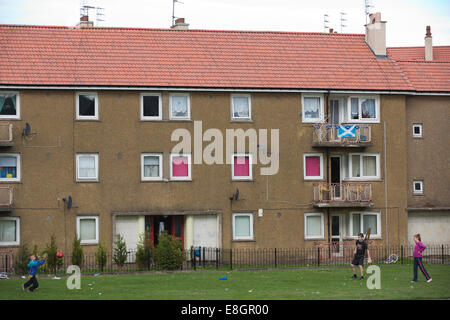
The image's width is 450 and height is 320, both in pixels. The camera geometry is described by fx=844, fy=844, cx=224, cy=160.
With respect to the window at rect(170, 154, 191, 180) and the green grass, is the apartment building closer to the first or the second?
the window at rect(170, 154, 191, 180)

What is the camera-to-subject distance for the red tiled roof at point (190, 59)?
3984 cm

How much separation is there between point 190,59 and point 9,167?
10252 mm

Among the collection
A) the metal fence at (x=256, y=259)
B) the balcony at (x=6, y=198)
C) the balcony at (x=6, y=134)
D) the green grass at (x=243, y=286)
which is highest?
the balcony at (x=6, y=134)

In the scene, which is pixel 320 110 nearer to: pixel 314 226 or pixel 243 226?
pixel 314 226

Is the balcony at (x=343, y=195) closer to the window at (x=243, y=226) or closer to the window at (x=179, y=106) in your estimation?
the window at (x=243, y=226)

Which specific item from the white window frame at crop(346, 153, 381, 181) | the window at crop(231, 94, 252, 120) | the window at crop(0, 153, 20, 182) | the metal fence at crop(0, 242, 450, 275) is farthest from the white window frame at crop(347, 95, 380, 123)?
the window at crop(0, 153, 20, 182)

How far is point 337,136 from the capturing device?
41.1 metres

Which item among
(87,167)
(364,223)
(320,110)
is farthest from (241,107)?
(364,223)

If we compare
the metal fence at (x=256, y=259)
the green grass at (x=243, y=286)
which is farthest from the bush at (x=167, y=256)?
the green grass at (x=243, y=286)

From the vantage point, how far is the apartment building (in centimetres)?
3900

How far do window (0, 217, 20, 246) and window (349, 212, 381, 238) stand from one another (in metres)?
16.1

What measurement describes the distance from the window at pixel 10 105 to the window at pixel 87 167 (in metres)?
3.49

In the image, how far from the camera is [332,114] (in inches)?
1668

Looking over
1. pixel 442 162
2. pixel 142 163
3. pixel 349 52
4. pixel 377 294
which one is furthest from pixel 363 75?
pixel 377 294
